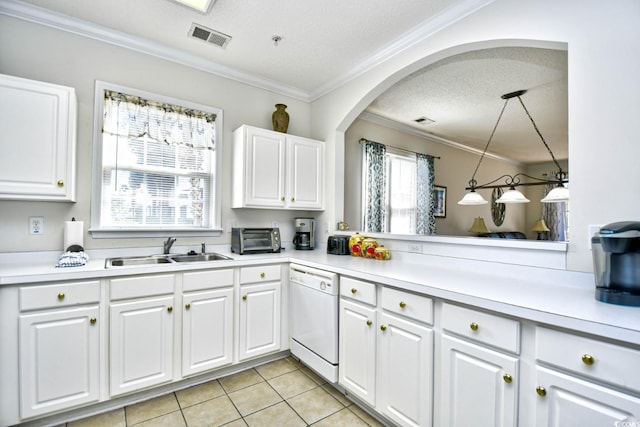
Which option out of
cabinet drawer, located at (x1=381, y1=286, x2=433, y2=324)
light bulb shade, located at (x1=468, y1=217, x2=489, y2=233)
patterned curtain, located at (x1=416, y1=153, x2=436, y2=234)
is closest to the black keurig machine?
cabinet drawer, located at (x1=381, y1=286, x2=433, y2=324)

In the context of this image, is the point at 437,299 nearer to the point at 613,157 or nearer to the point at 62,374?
the point at 613,157

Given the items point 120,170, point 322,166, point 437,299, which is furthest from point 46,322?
point 322,166

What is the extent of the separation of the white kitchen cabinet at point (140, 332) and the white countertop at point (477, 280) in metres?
0.11

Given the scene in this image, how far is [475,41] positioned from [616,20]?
2.36 feet

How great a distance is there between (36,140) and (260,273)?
68.9 inches

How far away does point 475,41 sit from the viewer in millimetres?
2039

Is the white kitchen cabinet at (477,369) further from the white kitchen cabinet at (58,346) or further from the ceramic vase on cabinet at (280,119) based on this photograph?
the ceramic vase on cabinet at (280,119)

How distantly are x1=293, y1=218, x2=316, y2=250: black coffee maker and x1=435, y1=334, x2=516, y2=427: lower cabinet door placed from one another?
194 cm

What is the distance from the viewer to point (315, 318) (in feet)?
7.72

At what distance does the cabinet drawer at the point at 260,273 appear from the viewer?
248cm

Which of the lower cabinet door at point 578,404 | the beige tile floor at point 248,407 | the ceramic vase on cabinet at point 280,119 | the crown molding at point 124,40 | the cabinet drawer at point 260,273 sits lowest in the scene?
the beige tile floor at point 248,407

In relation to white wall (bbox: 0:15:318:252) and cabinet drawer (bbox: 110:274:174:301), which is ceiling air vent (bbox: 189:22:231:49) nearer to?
white wall (bbox: 0:15:318:252)

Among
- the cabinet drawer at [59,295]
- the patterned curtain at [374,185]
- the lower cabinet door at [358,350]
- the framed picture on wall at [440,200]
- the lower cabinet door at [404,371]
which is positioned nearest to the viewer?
the lower cabinet door at [404,371]

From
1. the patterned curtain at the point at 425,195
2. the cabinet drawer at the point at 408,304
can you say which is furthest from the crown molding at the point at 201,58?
the patterned curtain at the point at 425,195
